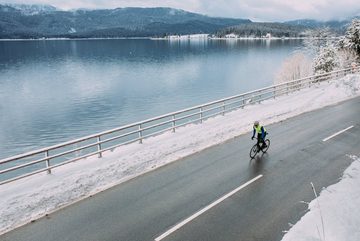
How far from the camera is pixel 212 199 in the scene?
11.8m

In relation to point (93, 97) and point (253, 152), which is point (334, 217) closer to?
point (253, 152)

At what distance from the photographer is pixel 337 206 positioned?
37.1ft

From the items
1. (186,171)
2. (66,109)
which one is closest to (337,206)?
(186,171)

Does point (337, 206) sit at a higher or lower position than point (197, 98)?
higher

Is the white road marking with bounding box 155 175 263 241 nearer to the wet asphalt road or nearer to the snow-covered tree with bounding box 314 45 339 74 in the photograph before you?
the wet asphalt road

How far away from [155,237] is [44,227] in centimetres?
337

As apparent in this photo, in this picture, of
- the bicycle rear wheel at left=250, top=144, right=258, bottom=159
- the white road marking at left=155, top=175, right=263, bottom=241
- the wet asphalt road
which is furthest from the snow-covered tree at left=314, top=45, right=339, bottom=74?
the white road marking at left=155, top=175, right=263, bottom=241

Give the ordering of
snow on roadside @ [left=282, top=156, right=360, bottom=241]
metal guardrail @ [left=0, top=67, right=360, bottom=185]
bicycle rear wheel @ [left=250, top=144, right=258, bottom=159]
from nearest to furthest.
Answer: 1. snow on roadside @ [left=282, top=156, right=360, bottom=241]
2. metal guardrail @ [left=0, top=67, right=360, bottom=185]
3. bicycle rear wheel @ [left=250, top=144, right=258, bottom=159]

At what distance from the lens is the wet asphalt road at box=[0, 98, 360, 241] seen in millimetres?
9859

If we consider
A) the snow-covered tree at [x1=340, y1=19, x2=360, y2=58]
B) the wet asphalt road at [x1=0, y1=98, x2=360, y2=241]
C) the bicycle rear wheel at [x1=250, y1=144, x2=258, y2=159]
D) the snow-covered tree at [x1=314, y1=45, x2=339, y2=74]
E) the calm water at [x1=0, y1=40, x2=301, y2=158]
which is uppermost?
the snow-covered tree at [x1=340, y1=19, x2=360, y2=58]

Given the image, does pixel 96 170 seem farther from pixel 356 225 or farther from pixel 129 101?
pixel 129 101

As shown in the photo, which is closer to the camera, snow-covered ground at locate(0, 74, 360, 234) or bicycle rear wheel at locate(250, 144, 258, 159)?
snow-covered ground at locate(0, 74, 360, 234)

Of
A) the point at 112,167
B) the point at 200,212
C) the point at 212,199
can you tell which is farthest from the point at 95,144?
the point at 200,212

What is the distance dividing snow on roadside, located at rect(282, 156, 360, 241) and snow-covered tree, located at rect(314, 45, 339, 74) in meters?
39.7
